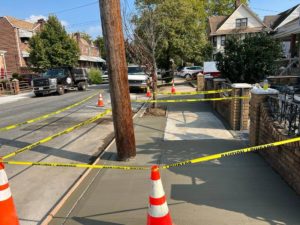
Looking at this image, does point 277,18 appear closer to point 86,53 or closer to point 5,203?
point 86,53

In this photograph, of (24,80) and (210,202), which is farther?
(24,80)

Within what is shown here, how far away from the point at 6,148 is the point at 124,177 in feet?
13.2

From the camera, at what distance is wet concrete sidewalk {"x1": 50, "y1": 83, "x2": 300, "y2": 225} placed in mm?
3529

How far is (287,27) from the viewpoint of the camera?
66.5 ft

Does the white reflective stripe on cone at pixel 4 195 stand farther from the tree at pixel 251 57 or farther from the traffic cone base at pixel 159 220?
the tree at pixel 251 57

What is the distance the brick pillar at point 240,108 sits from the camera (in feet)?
24.6

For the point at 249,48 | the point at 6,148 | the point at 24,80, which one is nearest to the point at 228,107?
the point at 249,48

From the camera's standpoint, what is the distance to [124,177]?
16.0 ft

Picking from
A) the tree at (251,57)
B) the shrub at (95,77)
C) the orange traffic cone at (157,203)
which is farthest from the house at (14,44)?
the orange traffic cone at (157,203)

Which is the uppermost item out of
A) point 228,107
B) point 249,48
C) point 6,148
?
point 249,48

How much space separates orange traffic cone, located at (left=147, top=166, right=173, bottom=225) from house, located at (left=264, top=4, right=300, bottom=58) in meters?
16.7

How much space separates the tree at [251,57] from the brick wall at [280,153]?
4.37 metres

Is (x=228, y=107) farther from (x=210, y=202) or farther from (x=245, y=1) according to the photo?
(x=245, y=1)

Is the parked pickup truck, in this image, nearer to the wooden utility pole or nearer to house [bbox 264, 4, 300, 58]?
house [bbox 264, 4, 300, 58]
